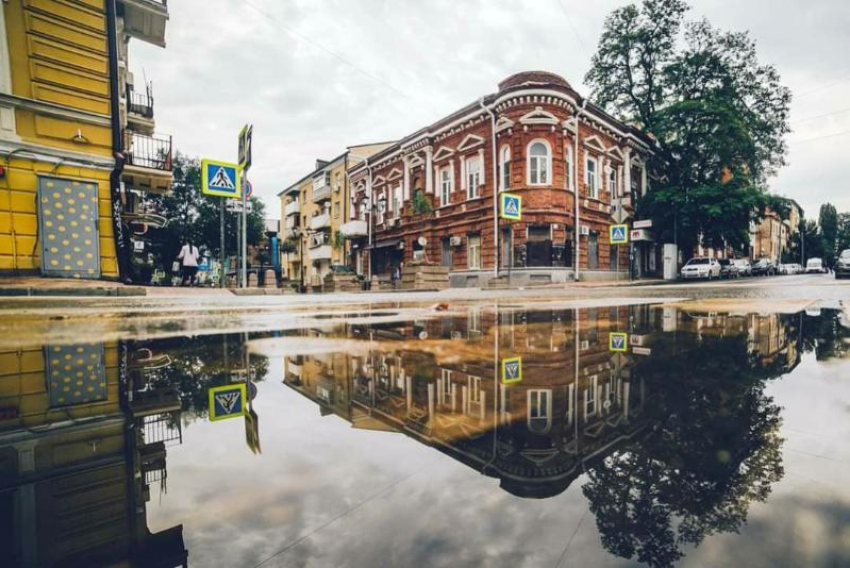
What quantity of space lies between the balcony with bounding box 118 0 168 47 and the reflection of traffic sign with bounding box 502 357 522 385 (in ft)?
56.9

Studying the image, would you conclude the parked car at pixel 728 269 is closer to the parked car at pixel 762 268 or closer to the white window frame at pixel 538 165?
the parked car at pixel 762 268

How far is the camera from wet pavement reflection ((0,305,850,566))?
712 millimetres

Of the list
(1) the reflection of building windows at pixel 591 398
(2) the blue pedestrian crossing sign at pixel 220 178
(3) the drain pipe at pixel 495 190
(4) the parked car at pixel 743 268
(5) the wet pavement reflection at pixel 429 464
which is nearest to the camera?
(5) the wet pavement reflection at pixel 429 464

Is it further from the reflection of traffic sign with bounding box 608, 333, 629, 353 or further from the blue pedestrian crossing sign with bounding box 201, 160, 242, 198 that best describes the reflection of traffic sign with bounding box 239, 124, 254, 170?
the reflection of traffic sign with bounding box 608, 333, 629, 353

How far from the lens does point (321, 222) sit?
3938cm

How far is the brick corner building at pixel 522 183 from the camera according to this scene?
20062mm

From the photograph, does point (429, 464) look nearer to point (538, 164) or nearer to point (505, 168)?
point (538, 164)

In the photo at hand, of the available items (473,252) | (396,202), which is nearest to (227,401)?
(473,252)

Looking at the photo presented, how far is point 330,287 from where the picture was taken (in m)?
24.9

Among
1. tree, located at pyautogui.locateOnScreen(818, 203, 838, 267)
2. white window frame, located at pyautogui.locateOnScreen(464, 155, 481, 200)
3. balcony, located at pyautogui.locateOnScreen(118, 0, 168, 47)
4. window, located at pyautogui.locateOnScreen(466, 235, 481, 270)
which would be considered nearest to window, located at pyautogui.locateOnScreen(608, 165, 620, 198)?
white window frame, located at pyautogui.locateOnScreen(464, 155, 481, 200)

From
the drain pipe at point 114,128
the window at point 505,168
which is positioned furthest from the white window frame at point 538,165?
the drain pipe at point 114,128

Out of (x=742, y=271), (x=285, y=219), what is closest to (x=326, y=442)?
(x=742, y=271)

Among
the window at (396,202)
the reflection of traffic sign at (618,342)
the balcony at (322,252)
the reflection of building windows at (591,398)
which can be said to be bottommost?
the reflection of traffic sign at (618,342)

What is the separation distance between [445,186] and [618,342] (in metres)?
23.1
